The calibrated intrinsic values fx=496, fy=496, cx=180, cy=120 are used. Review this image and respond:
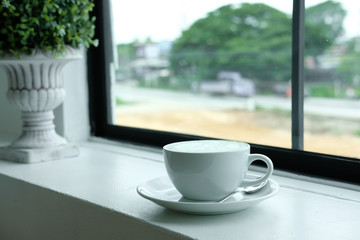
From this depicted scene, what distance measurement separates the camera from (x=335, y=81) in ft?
26.6

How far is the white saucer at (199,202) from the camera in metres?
0.57

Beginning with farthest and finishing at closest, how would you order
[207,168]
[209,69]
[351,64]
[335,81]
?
1. [209,69]
2. [351,64]
3. [335,81]
4. [207,168]

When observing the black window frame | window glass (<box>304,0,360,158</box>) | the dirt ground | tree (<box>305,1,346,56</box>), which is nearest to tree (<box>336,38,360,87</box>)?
window glass (<box>304,0,360,158</box>)

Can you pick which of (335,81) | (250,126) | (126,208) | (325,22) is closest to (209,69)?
(250,126)

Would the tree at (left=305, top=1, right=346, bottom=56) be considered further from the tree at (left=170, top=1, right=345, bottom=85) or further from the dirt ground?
the dirt ground

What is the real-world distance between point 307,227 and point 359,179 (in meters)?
0.19

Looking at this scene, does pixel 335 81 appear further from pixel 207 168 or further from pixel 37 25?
pixel 207 168

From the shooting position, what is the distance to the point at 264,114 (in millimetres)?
8508

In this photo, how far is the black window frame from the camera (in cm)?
74

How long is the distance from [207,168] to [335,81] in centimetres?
797

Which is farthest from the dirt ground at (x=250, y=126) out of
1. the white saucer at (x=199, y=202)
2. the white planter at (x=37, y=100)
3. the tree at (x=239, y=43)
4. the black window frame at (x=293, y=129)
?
the white saucer at (x=199, y=202)

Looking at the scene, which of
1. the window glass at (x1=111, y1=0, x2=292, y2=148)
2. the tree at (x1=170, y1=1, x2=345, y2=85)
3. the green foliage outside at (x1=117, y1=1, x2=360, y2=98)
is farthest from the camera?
the tree at (x1=170, y1=1, x2=345, y2=85)

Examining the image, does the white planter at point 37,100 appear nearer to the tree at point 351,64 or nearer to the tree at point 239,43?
the tree at point 351,64

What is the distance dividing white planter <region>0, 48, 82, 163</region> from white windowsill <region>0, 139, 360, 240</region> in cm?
3
